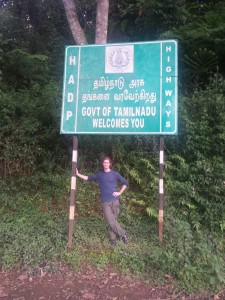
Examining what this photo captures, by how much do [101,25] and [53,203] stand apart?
406cm

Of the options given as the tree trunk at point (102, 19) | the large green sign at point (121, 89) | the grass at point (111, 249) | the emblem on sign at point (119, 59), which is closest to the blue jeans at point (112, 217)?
the grass at point (111, 249)

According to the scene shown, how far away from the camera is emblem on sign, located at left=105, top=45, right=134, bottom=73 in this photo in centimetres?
580

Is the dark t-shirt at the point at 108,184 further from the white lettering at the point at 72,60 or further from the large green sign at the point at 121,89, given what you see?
the white lettering at the point at 72,60

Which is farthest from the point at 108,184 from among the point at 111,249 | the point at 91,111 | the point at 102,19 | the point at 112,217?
the point at 102,19

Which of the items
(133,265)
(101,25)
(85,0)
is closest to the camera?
(133,265)

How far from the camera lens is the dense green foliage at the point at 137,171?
17.4 feet

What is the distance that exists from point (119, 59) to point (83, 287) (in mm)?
3730

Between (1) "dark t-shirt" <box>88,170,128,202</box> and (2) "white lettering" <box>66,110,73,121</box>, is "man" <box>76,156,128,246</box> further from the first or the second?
(2) "white lettering" <box>66,110,73,121</box>

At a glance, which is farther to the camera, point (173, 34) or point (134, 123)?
A: point (173, 34)

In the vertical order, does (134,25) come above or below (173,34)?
above

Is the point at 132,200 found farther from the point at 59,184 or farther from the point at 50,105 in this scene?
the point at 50,105

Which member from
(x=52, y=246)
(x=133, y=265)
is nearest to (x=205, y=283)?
(x=133, y=265)

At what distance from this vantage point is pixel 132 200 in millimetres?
7074

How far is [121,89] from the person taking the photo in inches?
228
